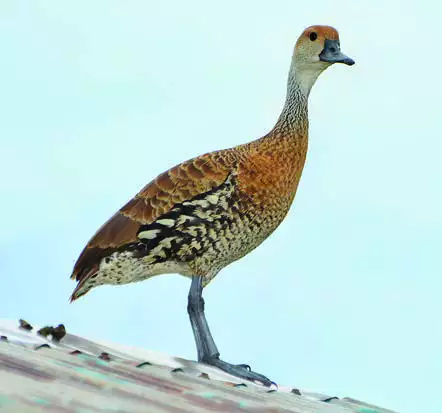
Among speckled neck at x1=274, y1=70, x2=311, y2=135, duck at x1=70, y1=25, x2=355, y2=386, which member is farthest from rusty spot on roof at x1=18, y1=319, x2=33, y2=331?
speckled neck at x1=274, y1=70, x2=311, y2=135

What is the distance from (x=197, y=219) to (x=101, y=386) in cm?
391

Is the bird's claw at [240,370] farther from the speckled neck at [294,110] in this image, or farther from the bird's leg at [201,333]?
the speckled neck at [294,110]

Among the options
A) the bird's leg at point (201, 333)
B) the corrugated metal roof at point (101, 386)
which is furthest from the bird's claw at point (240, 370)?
the corrugated metal roof at point (101, 386)

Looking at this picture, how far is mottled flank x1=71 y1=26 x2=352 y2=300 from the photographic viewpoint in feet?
29.2

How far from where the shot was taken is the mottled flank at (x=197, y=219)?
890 cm

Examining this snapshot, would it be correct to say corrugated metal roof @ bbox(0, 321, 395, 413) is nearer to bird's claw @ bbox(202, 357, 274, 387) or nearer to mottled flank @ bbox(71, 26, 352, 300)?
bird's claw @ bbox(202, 357, 274, 387)

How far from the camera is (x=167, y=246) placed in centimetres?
895

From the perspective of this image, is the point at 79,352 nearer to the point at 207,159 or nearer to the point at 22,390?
the point at 22,390

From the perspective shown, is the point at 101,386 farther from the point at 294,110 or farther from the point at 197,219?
the point at 294,110

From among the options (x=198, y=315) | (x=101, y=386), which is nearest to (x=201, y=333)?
(x=198, y=315)

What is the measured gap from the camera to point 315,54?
9.81 m

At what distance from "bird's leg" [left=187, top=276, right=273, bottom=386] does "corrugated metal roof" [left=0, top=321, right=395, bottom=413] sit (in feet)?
6.62

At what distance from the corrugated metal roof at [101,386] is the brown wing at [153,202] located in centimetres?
218

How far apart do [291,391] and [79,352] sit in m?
2.21
